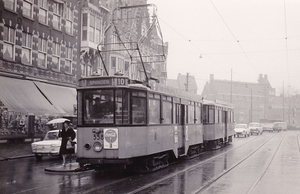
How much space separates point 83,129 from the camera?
11.7m

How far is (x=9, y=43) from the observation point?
23359 millimetres

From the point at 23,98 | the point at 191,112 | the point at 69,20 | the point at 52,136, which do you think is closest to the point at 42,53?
the point at 69,20

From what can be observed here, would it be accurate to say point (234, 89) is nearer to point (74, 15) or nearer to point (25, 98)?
point (74, 15)

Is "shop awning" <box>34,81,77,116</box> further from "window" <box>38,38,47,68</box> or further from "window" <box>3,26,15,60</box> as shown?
"window" <box>3,26,15,60</box>

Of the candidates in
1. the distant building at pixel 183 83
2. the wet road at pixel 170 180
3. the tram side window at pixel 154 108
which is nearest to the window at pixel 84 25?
the wet road at pixel 170 180

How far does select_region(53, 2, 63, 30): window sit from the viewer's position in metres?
28.2

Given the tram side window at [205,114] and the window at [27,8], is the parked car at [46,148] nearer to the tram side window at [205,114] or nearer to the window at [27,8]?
the tram side window at [205,114]

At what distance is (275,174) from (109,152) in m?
5.50

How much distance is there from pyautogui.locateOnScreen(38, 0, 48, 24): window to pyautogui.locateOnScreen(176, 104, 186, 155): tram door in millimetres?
14976

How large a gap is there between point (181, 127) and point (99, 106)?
542 cm

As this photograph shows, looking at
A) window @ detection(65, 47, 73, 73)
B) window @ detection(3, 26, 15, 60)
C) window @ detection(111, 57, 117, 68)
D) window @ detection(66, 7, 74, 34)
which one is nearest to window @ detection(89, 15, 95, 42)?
window @ detection(66, 7, 74, 34)

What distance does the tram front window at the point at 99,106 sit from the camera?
37.5ft

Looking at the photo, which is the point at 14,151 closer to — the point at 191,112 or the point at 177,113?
the point at 191,112

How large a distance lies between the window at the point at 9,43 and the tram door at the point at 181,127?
1257cm
